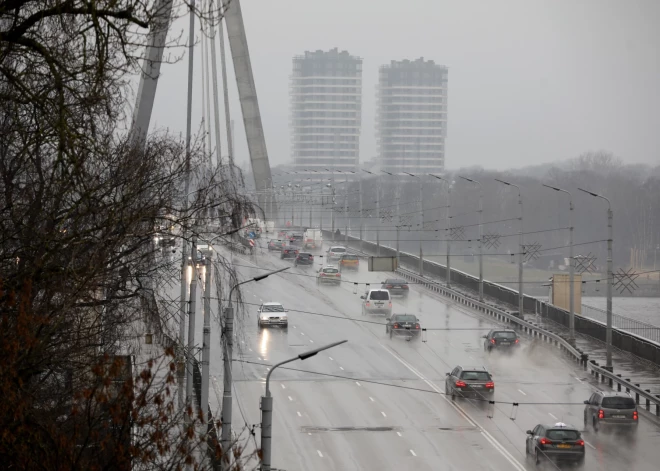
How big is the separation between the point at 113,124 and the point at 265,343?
29.4 m

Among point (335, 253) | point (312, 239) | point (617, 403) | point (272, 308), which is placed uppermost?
point (617, 403)

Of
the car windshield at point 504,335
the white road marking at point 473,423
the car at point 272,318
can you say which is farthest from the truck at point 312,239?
the white road marking at point 473,423

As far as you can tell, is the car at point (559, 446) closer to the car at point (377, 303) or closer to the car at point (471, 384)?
the car at point (471, 384)

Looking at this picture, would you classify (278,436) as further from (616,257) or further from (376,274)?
(616,257)

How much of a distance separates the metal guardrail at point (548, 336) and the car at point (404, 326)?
4776 millimetres

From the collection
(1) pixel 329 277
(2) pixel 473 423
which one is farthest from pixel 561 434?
(1) pixel 329 277

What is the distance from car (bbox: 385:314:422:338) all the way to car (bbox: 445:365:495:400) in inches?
474

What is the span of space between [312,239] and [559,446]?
6159cm

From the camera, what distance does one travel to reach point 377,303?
5172cm

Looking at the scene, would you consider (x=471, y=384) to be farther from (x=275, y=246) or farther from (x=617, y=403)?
(x=275, y=246)

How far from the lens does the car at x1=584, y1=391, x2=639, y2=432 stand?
28.7 metres

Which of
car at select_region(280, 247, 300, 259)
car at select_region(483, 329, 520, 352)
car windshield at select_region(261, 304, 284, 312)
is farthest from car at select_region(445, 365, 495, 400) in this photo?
car at select_region(280, 247, 300, 259)

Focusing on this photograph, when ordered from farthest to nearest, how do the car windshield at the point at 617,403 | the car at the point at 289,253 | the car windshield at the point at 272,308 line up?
the car at the point at 289,253
the car windshield at the point at 272,308
the car windshield at the point at 617,403

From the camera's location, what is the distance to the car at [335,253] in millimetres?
75231
